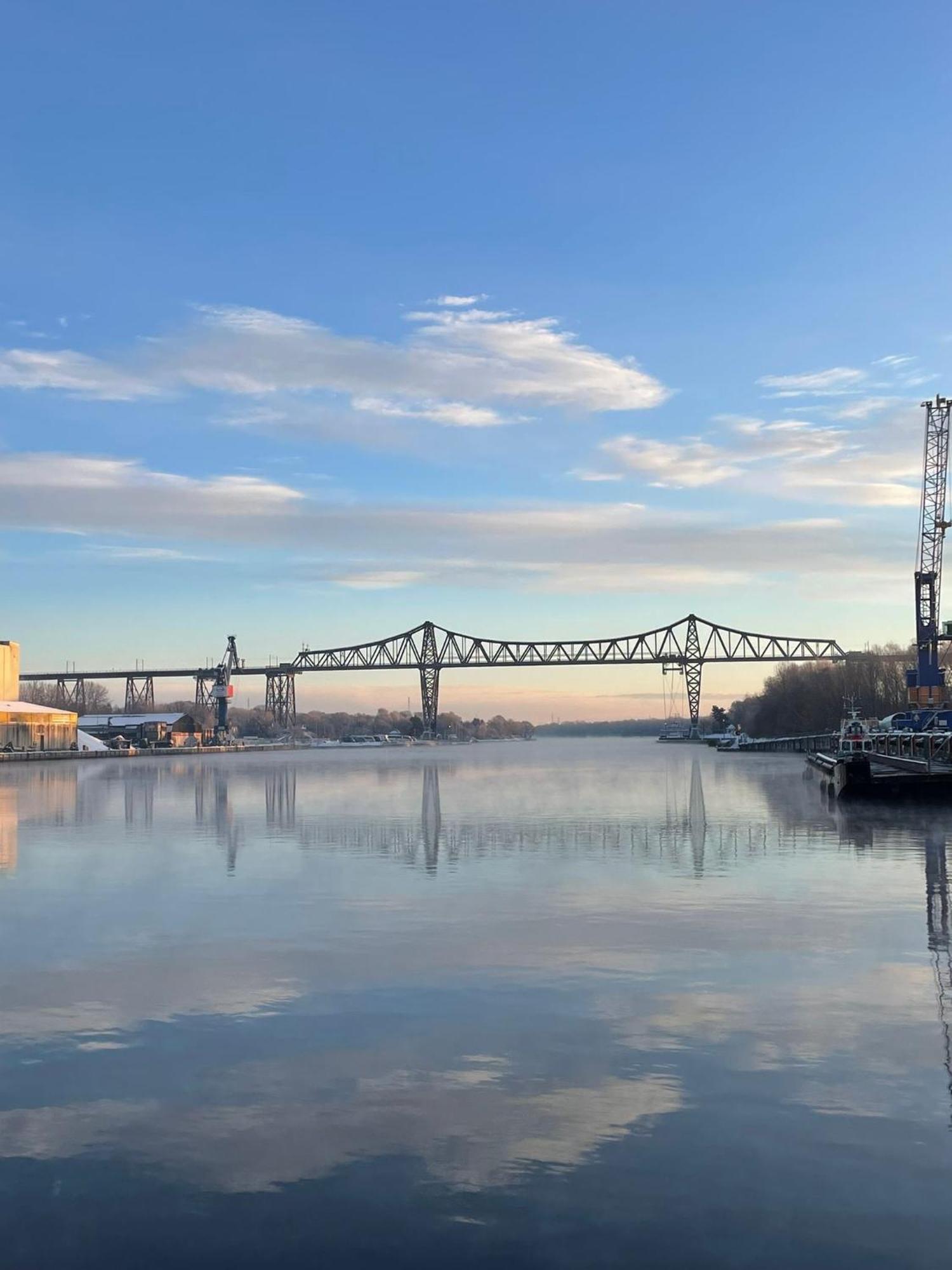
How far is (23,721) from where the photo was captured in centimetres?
11669

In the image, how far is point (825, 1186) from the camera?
7.02 metres

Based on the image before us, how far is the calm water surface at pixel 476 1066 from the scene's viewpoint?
6586 mm

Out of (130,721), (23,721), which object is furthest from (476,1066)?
(130,721)

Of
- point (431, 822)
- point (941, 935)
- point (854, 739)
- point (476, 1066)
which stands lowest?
point (431, 822)

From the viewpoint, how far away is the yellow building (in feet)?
376

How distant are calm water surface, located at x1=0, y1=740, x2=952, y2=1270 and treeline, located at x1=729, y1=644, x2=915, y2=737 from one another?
107023 mm

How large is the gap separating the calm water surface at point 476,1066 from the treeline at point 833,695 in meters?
107

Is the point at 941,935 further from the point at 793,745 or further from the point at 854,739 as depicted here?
the point at 793,745

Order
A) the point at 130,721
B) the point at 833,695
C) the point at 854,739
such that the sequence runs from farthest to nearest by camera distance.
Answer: the point at 130,721, the point at 833,695, the point at 854,739

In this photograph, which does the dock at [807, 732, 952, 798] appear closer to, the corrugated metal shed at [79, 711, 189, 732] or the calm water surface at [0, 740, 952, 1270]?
the calm water surface at [0, 740, 952, 1270]

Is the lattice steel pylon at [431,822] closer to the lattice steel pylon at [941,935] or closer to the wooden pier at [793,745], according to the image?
the lattice steel pylon at [941,935]

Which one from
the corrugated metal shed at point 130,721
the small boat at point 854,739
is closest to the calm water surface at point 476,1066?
the small boat at point 854,739

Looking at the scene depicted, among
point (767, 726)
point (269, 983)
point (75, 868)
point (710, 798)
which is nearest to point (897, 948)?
point (269, 983)

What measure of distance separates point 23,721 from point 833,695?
286ft
